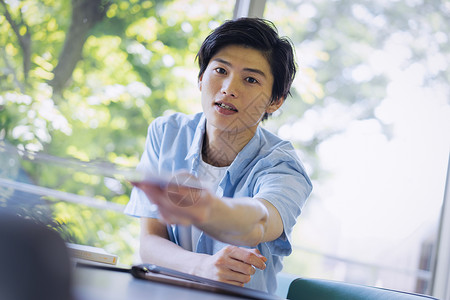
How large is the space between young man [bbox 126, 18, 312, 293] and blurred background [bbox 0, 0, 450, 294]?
1.54 m

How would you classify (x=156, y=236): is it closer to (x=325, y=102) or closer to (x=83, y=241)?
(x=83, y=241)

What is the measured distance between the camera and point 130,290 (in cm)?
56

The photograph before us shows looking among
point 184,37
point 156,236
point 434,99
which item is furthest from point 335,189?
point 156,236

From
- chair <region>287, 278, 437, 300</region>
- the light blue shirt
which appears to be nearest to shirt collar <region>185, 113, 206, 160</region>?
the light blue shirt

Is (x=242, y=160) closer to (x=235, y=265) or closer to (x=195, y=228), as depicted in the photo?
(x=195, y=228)

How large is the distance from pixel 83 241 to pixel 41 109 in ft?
9.50

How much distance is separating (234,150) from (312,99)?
308 cm

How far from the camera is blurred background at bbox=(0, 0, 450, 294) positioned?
3.41 m

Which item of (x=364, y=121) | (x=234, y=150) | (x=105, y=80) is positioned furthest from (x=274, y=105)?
(x=364, y=121)

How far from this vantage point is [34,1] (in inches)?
133

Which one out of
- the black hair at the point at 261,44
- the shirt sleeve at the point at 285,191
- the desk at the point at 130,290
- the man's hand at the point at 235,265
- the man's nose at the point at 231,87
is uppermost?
the black hair at the point at 261,44

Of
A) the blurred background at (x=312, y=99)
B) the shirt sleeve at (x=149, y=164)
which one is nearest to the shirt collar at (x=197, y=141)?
the shirt sleeve at (x=149, y=164)

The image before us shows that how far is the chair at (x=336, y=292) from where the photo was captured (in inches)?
38.1

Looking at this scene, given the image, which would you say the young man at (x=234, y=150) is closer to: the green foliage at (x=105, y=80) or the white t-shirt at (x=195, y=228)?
the white t-shirt at (x=195, y=228)
